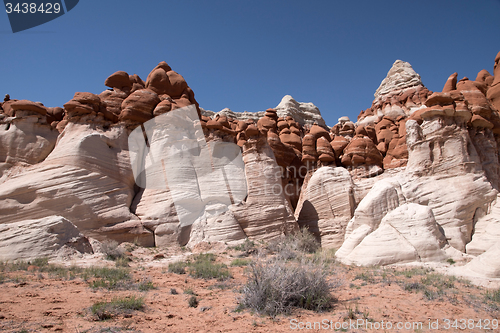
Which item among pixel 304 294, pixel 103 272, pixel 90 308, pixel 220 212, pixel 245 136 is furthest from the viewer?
pixel 245 136

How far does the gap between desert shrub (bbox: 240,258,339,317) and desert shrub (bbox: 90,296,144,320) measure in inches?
76.9

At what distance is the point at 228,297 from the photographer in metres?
6.69

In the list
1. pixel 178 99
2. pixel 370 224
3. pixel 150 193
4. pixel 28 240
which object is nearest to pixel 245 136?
pixel 178 99

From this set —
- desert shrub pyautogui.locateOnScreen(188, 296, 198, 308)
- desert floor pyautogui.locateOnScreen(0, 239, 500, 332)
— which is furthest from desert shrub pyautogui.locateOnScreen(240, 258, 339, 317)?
desert shrub pyautogui.locateOnScreen(188, 296, 198, 308)

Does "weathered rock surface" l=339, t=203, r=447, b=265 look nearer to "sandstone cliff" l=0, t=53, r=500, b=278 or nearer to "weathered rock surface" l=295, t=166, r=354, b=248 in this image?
"sandstone cliff" l=0, t=53, r=500, b=278

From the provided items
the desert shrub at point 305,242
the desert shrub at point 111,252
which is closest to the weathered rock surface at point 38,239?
the desert shrub at point 111,252

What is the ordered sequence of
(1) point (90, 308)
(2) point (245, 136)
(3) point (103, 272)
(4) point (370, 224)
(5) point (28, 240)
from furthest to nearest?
1. (2) point (245, 136)
2. (4) point (370, 224)
3. (5) point (28, 240)
4. (3) point (103, 272)
5. (1) point (90, 308)

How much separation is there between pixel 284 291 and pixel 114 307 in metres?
3.00

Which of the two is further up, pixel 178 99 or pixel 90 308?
pixel 178 99

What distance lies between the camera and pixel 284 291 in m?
5.65

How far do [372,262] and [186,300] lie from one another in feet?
22.9

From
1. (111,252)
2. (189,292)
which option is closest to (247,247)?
(111,252)

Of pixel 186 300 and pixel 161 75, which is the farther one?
pixel 161 75

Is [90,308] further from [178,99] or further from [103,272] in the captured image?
[178,99]
